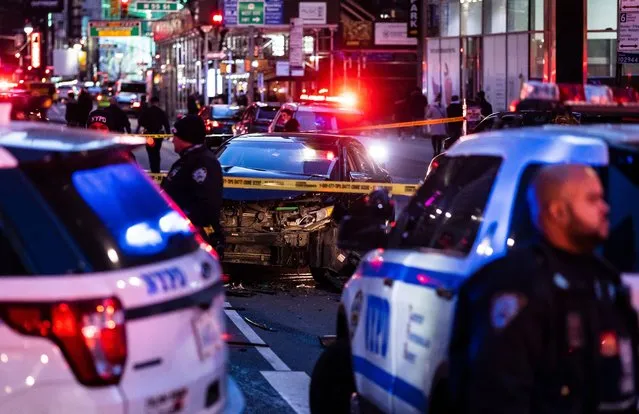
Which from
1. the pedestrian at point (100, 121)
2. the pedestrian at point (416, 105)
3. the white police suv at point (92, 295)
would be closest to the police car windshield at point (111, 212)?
the white police suv at point (92, 295)

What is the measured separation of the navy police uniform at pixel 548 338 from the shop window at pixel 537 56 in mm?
34817

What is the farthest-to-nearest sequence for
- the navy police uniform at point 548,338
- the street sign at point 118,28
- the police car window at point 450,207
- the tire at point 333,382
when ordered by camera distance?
the street sign at point 118,28 → the tire at point 333,382 → the police car window at point 450,207 → the navy police uniform at point 548,338

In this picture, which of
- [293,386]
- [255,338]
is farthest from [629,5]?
[293,386]

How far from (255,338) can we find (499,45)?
31.6 metres

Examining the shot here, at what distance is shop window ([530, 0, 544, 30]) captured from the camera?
38.3m

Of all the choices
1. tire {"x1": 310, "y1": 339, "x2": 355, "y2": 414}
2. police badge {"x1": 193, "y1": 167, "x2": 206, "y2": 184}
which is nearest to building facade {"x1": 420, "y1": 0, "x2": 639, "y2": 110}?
police badge {"x1": 193, "y1": 167, "x2": 206, "y2": 184}

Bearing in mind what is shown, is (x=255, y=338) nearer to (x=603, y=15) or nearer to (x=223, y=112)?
(x=603, y=15)

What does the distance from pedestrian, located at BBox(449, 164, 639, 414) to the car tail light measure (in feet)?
4.00

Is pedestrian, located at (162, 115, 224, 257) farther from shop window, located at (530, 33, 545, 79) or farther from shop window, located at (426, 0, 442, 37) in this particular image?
shop window, located at (426, 0, 442, 37)

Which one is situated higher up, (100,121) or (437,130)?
(100,121)

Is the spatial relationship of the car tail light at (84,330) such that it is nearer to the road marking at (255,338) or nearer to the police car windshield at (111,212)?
the police car windshield at (111,212)

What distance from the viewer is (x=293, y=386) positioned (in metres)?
8.79

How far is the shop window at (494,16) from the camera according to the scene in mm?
40781

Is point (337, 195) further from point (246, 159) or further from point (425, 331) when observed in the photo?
point (425, 331)
